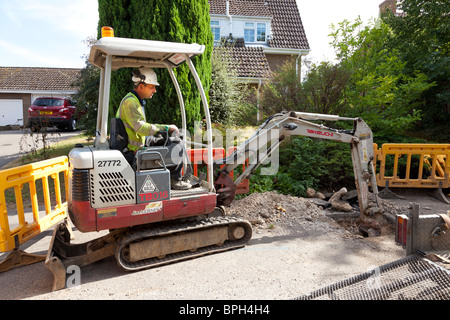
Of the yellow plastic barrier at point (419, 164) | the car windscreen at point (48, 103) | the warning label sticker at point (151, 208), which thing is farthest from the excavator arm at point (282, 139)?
the car windscreen at point (48, 103)

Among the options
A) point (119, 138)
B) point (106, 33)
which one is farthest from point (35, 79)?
point (119, 138)

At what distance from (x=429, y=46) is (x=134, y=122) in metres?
12.9

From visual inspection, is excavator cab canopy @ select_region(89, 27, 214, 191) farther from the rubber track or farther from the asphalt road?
the asphalt road

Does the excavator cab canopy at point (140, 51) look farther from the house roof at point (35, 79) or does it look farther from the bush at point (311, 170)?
the house roof at point (35, 79)

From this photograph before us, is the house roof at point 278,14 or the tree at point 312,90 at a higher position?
the house roof at point 278,14

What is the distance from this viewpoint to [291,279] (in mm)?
3859

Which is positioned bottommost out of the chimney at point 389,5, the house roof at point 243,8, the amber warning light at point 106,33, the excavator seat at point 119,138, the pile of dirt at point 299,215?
the pile of dirt at point 299,215

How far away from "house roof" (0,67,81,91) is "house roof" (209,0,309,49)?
554 inches

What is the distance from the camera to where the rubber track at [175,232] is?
13.1 ft

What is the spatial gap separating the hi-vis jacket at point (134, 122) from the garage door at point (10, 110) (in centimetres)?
2701
